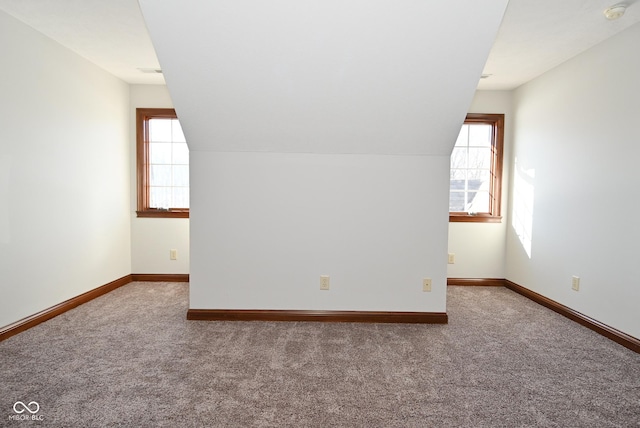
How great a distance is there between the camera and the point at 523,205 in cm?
403

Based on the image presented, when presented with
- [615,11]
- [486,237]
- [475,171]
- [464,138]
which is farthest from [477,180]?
[615,11]

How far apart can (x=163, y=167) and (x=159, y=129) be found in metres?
0.47

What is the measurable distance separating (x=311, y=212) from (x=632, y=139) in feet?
8.24

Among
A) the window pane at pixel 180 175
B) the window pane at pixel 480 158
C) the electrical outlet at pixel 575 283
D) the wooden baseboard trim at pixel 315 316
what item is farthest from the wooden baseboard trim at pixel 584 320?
the window pane at pixel 180 175

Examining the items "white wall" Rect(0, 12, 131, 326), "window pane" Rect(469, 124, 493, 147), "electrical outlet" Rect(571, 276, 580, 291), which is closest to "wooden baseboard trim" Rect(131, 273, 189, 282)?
"white wall" Rect(0, 12, 131, 326)

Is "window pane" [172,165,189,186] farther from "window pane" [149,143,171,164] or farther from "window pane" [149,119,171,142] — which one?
"window pane" [149,119,171,142]

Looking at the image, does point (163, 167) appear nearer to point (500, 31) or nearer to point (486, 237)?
point (500, 31)

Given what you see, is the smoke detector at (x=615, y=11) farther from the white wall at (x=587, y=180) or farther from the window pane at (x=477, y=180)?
the window pane at (x=477, y=180)

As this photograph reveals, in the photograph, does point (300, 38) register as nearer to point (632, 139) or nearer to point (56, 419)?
point (56, 419)

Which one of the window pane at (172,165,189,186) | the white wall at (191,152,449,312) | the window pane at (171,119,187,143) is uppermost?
the window pane at (171,119,187,143)

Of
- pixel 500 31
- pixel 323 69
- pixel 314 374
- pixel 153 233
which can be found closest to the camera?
pixel 314 374

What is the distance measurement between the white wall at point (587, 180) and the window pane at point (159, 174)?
4193 millimetres

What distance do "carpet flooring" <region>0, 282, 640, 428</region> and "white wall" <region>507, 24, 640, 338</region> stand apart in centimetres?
45

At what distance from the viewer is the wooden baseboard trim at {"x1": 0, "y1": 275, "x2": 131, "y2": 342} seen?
2.67m
